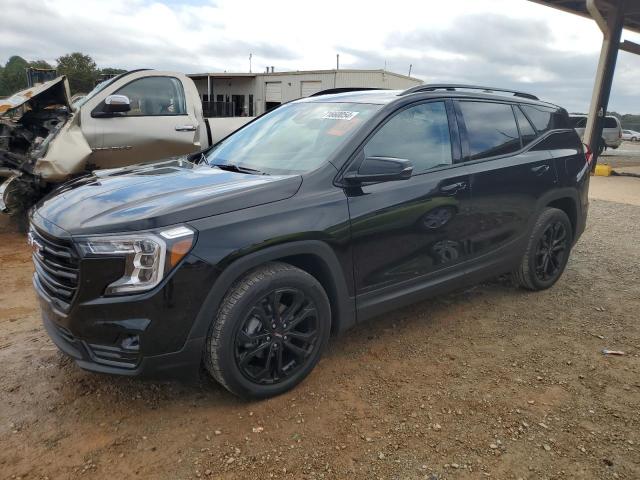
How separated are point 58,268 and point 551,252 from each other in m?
4.00

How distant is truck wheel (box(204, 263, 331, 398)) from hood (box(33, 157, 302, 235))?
41 cm

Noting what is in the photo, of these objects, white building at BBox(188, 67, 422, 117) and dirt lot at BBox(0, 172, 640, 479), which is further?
white building at BBox(188, 67, 422, 117)

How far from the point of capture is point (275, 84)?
2417cm

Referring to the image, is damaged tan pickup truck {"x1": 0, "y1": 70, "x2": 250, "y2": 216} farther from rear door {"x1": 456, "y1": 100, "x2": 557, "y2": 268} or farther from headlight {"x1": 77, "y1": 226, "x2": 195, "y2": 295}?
rear door {"x1": 456, "y1": 100, "x2": 557, "y2": 268}

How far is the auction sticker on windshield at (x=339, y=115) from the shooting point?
3334 millimetres

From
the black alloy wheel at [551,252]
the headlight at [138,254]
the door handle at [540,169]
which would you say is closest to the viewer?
the headlight at [138,254]

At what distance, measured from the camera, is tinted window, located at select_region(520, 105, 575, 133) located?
4.35 m

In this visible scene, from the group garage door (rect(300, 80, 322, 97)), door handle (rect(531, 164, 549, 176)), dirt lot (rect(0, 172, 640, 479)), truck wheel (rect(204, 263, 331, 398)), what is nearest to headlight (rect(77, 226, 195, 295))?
truck wheel (rect(204, 263, 331, 398))

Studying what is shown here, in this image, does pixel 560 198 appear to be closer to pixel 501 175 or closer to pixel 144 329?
pixel 501 175

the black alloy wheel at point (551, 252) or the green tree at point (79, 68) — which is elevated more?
→ the green tree at point (79, 68)

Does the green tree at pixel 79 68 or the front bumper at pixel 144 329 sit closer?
the front bumper at pixel 144 329

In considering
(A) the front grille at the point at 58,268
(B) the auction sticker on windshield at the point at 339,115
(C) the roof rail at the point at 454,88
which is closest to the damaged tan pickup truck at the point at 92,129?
(B) the auction sticker on windshield at the point at 339,115

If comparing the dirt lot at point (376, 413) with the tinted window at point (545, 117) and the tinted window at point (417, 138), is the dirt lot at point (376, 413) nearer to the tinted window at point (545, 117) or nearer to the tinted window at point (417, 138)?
the tinted window at point (417, 138)

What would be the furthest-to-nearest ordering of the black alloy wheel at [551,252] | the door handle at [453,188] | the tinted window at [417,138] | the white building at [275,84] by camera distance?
the white building at [275,84], the black alloy wheel at [551,252], the door handle at [453,188], the tinted window at [417,138]
